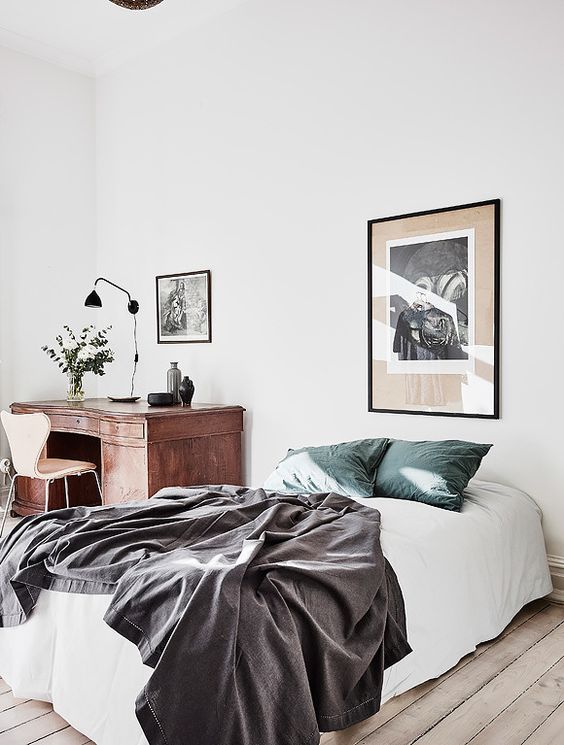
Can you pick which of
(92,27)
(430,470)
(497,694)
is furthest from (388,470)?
(92,27)

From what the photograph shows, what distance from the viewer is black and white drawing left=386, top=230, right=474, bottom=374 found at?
3574 millimetres

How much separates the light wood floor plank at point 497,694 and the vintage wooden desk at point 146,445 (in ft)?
7.14

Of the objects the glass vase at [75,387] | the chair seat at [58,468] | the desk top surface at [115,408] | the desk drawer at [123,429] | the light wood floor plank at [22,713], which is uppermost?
the glass vase at [75,387]

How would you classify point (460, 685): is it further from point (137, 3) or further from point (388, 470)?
point (137, 3)

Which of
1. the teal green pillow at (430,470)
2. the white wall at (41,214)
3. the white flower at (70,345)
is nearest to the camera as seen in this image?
the teal green pillow at (430,470)

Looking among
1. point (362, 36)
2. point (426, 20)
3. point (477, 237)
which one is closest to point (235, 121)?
point (362, 36)

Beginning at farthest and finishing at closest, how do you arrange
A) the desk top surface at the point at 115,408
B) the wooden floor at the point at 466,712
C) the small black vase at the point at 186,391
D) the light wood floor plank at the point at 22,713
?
the small black vase at the point at 186,391 < the desk top surface at the point at 115,408 < the light wood floor plank at the point at 22,713 < the wooden floor at the point at 466,712

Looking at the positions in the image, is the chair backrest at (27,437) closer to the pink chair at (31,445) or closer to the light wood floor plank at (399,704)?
the pink chair at (31,445)

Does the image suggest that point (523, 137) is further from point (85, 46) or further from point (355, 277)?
point (85, 46)

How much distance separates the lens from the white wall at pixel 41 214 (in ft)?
16.9

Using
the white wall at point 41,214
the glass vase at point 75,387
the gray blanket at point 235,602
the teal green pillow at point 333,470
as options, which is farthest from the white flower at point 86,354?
the gray blanket at point 235,602

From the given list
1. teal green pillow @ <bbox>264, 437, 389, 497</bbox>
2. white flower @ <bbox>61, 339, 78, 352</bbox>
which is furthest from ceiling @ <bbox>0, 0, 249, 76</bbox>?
teal green pillow @ <bbox>264, 437, 389, 497</bbox>

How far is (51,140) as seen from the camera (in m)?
5.41

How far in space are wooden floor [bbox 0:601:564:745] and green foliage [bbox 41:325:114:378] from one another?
271 cm
